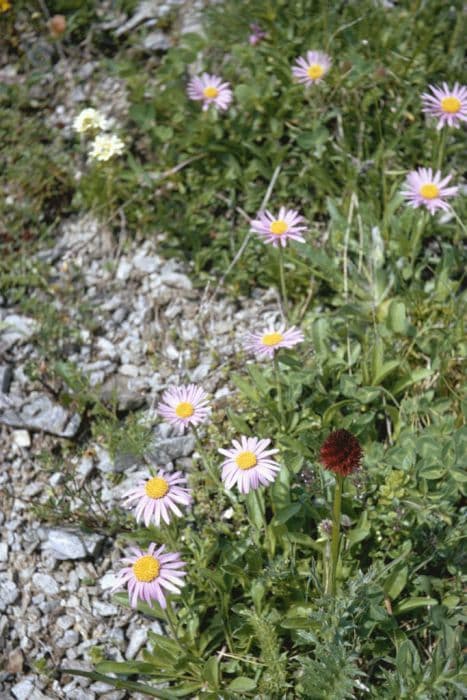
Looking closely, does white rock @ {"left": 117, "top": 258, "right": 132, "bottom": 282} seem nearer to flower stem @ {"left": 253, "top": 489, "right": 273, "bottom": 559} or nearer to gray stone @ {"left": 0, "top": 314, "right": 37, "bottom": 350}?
gray stone @ {"left": 0, "top": 314, "right": 37, "bottom": 350}

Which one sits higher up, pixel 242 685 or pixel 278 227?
pixel 278 227

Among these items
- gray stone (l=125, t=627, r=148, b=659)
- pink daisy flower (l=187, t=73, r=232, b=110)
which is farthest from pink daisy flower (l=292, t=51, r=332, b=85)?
gray stone (l=125, t=627, r=148, b=659)

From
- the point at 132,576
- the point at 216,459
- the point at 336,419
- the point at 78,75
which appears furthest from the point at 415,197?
the point at 78,75

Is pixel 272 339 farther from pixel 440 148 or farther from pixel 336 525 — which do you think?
pixel 440 148

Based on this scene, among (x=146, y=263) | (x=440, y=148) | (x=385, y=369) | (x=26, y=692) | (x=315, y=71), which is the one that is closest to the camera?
(x=26, y=692)

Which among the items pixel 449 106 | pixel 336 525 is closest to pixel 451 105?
pixel 449 106

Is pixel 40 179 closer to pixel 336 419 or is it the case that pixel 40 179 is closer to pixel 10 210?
pixel 10 210

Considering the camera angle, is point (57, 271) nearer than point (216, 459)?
No

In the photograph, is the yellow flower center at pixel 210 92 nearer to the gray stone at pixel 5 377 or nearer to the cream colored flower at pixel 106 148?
the cream colored flower at pixel 106 148
